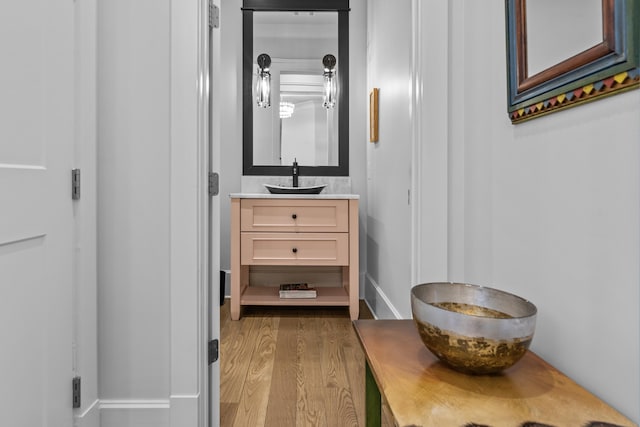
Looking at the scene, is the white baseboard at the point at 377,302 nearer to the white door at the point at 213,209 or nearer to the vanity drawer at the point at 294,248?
the vanity drawer at the point at 294,248

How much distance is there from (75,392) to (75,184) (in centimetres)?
63

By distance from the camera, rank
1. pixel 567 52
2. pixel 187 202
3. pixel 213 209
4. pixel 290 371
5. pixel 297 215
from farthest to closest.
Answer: pixel 297 215
pixel 290 371
pixel 213 209
pixel 187 202
pixel 567 52

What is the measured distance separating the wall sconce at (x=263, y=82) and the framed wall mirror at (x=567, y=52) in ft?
8.08

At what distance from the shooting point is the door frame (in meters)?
1.35

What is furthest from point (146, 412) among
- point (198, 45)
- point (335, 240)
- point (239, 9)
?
point (239, 9)

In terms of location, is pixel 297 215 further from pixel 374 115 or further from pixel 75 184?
pixel 75 184

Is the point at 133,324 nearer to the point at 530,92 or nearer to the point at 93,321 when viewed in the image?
the point at 93,321

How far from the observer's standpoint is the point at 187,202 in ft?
4.49

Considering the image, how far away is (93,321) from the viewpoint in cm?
133

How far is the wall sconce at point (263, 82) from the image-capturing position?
3.28 meters

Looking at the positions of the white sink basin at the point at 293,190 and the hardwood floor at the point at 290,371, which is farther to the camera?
the white sink basin at the point at 293,190

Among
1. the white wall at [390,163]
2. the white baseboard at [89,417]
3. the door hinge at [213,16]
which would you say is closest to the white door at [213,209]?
the door hinge at [213,16]

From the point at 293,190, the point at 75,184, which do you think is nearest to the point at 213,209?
the point at 75,184

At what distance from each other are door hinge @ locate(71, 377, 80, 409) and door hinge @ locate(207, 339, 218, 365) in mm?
406
